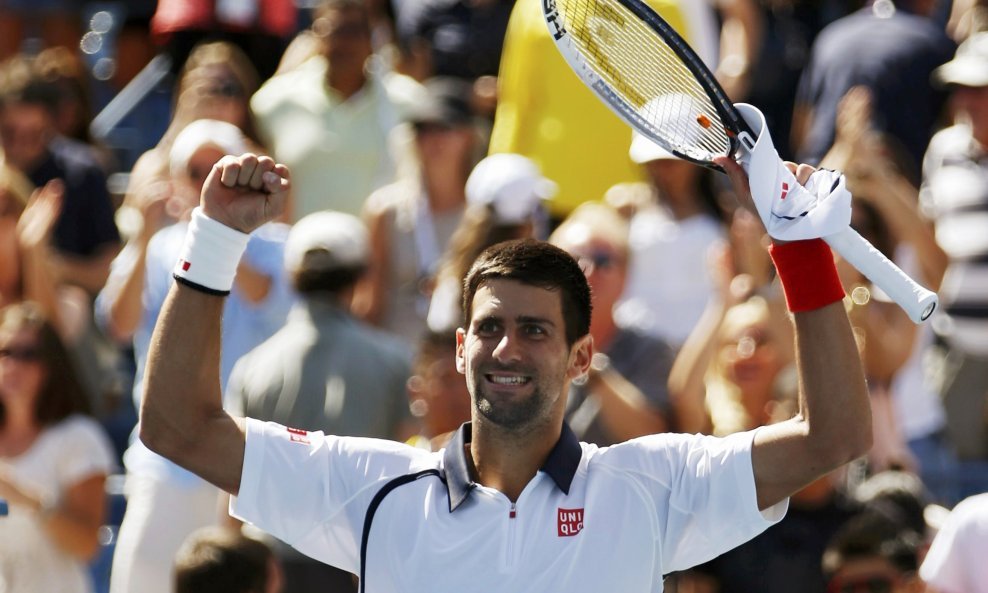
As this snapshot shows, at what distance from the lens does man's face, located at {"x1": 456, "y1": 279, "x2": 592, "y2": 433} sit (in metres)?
3.90

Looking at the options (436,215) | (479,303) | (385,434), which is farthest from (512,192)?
(479,303)

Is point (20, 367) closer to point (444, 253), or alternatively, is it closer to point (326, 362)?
point (326, 362)

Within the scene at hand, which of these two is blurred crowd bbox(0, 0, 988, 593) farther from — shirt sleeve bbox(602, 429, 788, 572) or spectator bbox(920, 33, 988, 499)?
shirt sleeve bbox(602, 429, 788, 572)

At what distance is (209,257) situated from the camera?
3.90 m

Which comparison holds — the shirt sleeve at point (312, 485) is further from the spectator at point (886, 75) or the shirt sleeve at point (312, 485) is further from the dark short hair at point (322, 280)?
the spectator at point (886, 75)

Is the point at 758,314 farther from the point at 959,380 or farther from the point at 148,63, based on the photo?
A: the point at 148,63

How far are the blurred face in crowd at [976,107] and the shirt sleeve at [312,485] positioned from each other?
4.63 m

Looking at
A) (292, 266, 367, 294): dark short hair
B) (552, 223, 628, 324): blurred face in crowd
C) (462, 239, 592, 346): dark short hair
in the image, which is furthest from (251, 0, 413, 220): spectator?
(462, 239, 592, 346): dark short hair

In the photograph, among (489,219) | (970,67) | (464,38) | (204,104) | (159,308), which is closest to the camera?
(489,219)

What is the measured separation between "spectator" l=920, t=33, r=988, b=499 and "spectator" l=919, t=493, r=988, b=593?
1.72m

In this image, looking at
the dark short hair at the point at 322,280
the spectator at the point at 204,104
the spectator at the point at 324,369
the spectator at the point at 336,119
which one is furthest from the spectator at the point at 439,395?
the spectator at the point at 204,104

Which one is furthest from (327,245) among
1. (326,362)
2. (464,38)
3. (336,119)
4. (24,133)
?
(464,38)

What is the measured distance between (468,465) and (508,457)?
0.29 feet

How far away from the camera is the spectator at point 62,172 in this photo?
835 centimetres
